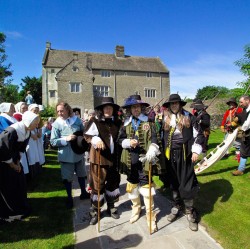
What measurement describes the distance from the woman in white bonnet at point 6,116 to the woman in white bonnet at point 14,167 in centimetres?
131

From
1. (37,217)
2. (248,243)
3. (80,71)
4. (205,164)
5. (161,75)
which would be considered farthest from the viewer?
(161,75)

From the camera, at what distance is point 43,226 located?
12.7ft

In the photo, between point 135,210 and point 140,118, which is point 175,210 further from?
point 140,118

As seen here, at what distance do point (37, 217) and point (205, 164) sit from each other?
398 centimetres

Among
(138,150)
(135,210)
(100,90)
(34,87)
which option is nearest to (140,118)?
(138,150)

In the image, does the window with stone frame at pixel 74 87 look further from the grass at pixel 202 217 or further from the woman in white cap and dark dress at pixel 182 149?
the woman in white cap and dark dress at pixel 182 149

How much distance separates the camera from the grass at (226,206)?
3.32m

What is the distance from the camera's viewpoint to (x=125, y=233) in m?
3.54

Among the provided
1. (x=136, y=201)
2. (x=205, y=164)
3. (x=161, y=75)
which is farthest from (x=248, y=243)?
(x=161, y=75)

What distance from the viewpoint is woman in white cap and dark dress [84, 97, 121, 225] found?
3.78 meters

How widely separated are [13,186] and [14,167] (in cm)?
44

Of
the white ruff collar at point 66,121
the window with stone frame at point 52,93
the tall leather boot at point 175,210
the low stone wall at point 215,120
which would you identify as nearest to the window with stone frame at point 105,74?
the window with stone frame at point 52,93

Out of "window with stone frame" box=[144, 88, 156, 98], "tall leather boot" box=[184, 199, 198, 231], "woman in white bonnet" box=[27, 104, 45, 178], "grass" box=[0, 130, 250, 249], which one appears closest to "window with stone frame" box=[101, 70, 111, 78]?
"window with stone frame" box=[144, 88, 156, 98]

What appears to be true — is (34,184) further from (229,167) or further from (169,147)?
(229,167)
